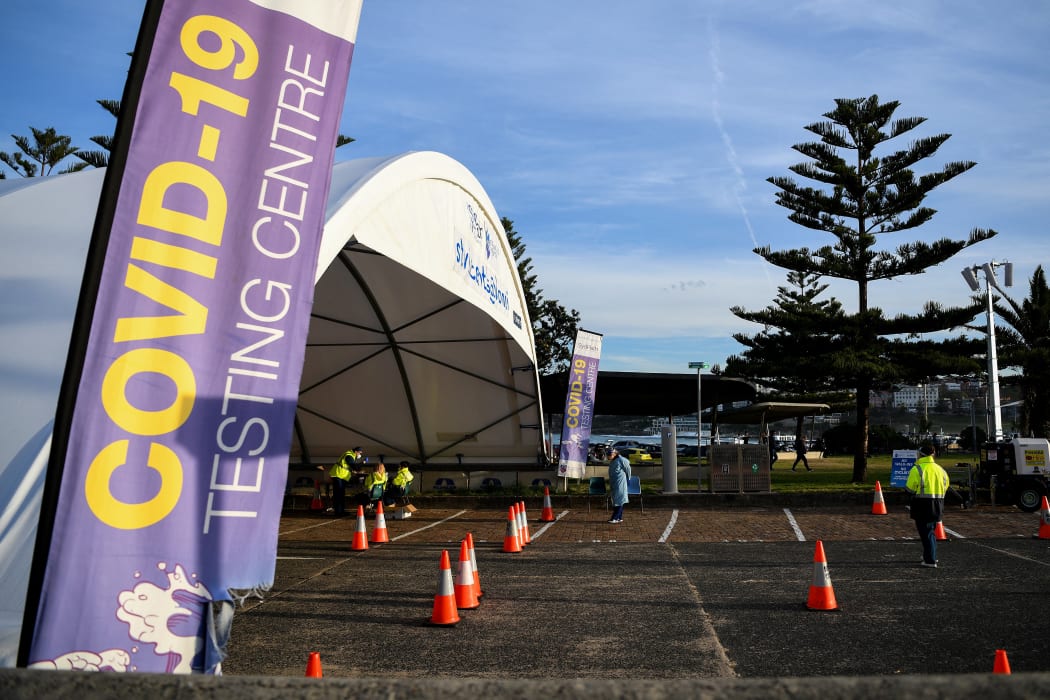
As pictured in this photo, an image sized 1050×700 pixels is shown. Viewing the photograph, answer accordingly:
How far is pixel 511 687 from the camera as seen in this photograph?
2264 mm

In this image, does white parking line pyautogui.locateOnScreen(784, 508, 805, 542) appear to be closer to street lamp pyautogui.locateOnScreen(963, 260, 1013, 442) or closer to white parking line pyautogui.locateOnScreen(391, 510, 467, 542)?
white parking line pyautogui.locateOnScreen(391, 510, 467, 542)

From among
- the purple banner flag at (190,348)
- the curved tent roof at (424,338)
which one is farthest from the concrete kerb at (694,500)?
the purple banner flag at (190,348)

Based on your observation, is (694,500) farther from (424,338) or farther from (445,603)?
(445,603)

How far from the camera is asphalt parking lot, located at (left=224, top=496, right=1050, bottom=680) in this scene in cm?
609

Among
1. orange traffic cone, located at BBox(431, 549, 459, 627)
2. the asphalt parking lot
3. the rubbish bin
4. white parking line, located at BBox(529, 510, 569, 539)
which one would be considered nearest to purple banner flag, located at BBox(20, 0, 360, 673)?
the asphalt parking lot

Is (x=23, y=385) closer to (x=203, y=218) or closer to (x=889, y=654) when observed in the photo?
(x=203, y=218)

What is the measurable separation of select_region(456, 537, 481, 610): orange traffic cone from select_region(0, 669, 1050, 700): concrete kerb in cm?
586

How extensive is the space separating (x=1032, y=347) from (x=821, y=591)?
32.0 meters

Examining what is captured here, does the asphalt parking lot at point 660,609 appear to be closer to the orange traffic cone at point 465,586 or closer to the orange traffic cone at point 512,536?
the orange traffic cone at point 465,586

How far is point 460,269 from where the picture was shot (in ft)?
46.5

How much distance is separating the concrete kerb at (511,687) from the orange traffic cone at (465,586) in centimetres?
586

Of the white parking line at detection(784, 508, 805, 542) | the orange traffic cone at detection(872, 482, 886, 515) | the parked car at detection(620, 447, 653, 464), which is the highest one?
the parked car at detection(620, 447, 653, 464)

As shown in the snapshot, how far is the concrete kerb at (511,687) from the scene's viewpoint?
2.16 m

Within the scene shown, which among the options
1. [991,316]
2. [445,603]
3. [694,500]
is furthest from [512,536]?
[991,316]
